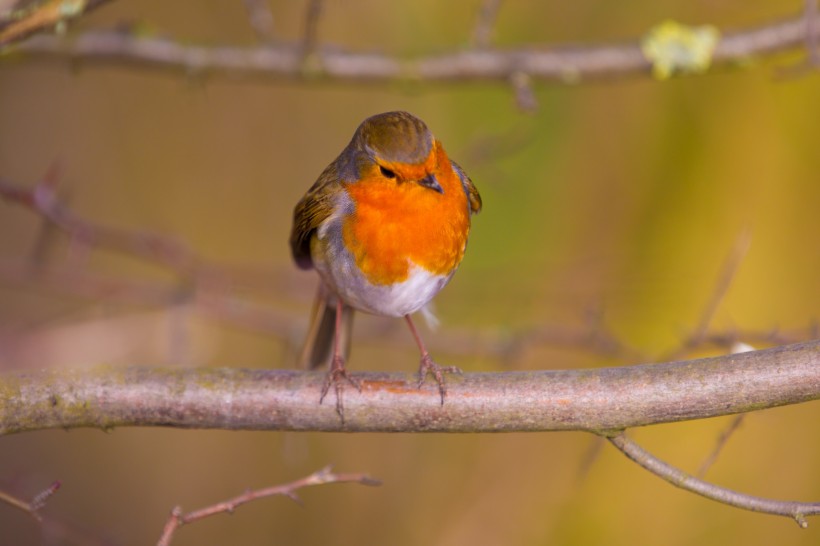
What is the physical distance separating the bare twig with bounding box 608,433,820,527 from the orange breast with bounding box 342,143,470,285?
0.73 m

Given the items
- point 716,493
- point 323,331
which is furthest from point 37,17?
point 716,493

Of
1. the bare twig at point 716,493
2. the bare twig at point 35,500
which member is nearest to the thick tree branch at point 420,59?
the bare twig at point 716,493

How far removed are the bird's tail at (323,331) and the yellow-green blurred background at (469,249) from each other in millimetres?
437

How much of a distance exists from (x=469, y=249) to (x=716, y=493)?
2281mm

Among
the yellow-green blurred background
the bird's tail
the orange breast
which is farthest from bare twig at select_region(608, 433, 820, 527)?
the yellow-green blurred background

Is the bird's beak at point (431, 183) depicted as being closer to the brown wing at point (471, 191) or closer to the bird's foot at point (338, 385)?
the brown wing at point (471, 191)

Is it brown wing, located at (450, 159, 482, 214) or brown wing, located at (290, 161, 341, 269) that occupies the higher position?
brown wing, located at (450, 159, 482, 214)

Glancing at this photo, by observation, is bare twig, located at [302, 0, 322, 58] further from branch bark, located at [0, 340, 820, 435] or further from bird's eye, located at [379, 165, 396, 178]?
branch bark, located at [0, 340, 820, 435]

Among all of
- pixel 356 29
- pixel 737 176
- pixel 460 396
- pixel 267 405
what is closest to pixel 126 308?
pixel 356 29

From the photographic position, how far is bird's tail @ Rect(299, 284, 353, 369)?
10.4 ft

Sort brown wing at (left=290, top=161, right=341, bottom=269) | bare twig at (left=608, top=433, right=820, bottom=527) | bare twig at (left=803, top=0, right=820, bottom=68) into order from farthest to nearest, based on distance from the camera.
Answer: bare twig at (left=803, top=0, right=820, bottom=68)
brown wing at (left=290, top=161, right=341, bottom=269)
bare twig at (left=608, top=433, right=820, bottom=527)

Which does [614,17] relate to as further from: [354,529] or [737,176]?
[354,529]

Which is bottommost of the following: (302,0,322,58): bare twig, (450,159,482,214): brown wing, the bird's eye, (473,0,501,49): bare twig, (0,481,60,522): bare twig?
(0,481,60,522): bare twig

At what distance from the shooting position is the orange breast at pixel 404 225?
2506 mm
